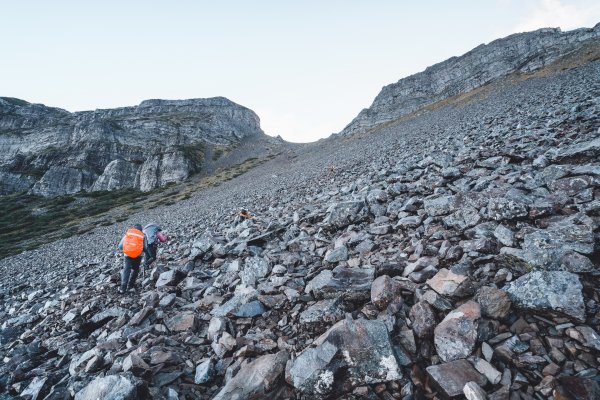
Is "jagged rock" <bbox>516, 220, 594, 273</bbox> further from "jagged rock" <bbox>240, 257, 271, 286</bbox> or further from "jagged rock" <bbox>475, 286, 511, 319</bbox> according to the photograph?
A: "jagged rock" <bbox>240, 257, 271, 286</bbox>

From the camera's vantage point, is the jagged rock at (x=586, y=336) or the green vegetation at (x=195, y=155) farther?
the green vegetation at (x=195, y=155)

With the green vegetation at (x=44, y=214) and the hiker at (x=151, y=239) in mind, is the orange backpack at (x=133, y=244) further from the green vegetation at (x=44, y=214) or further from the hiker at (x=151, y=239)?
the green vegetation at (x=44, y=214)

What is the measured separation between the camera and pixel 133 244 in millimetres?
7844

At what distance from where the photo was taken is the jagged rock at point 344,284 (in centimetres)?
378

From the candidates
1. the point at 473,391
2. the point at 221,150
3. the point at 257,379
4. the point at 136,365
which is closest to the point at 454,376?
the point at 473,391

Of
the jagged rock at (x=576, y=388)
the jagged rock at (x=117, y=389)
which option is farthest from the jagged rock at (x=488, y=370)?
the jagged rock at (x=117, y=389)

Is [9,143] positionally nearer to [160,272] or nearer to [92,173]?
[92,173]

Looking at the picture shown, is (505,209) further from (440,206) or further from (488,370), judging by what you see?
(488,370)

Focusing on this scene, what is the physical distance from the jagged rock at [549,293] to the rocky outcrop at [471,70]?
81601 mm

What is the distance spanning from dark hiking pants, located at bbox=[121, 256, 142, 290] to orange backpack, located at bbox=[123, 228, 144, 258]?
0.56ft

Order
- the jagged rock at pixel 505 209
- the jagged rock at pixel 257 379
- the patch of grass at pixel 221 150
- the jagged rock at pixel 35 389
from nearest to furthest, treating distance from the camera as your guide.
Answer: the jagged rock at pixel 257 379
the jagged rock at pixel 35 389
the jagged rock at pixel 505 209
the patch of grass at pixel 221 150

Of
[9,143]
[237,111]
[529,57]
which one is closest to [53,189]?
[9,143]

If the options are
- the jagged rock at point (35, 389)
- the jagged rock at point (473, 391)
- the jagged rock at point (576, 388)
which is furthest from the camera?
the jagged rock at point (35, 389)

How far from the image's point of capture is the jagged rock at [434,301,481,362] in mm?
2555
